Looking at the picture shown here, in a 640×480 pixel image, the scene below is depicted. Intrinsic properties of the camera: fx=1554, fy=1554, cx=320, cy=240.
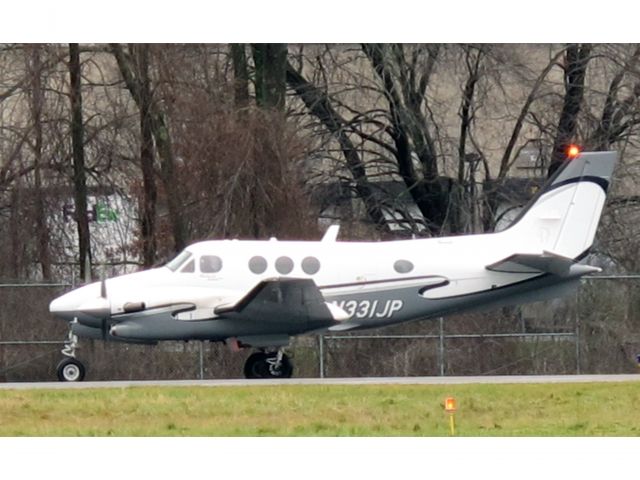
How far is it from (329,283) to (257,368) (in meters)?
2.15

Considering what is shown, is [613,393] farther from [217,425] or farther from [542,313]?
[542,313]

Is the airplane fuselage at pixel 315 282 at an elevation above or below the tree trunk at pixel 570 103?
below

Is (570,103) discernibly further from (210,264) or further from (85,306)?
(85,306)

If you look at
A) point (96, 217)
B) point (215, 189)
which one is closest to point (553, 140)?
point (215, 189)

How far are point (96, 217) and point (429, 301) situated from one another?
1026 centimetres

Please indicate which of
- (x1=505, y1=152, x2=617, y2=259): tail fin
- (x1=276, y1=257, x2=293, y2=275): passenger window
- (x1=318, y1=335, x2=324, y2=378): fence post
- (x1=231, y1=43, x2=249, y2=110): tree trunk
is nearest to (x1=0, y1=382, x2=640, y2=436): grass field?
(x1=276, y1=257, x2=293, y2=275): passenger window

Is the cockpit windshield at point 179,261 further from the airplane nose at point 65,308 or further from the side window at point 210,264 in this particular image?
the airplane nose at point 65,308

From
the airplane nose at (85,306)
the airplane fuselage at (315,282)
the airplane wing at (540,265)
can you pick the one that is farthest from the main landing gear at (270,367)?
the airplane wing at (540,265)

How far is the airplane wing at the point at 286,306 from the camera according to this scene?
1121 inches

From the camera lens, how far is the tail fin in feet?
100

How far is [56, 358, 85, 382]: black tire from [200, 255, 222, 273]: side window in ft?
9.70

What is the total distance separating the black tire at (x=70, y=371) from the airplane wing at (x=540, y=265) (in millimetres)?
7980

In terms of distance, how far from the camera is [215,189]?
34.8 metres

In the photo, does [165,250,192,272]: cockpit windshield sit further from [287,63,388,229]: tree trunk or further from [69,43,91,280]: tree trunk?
[287,63,388,229]: tree trunk
